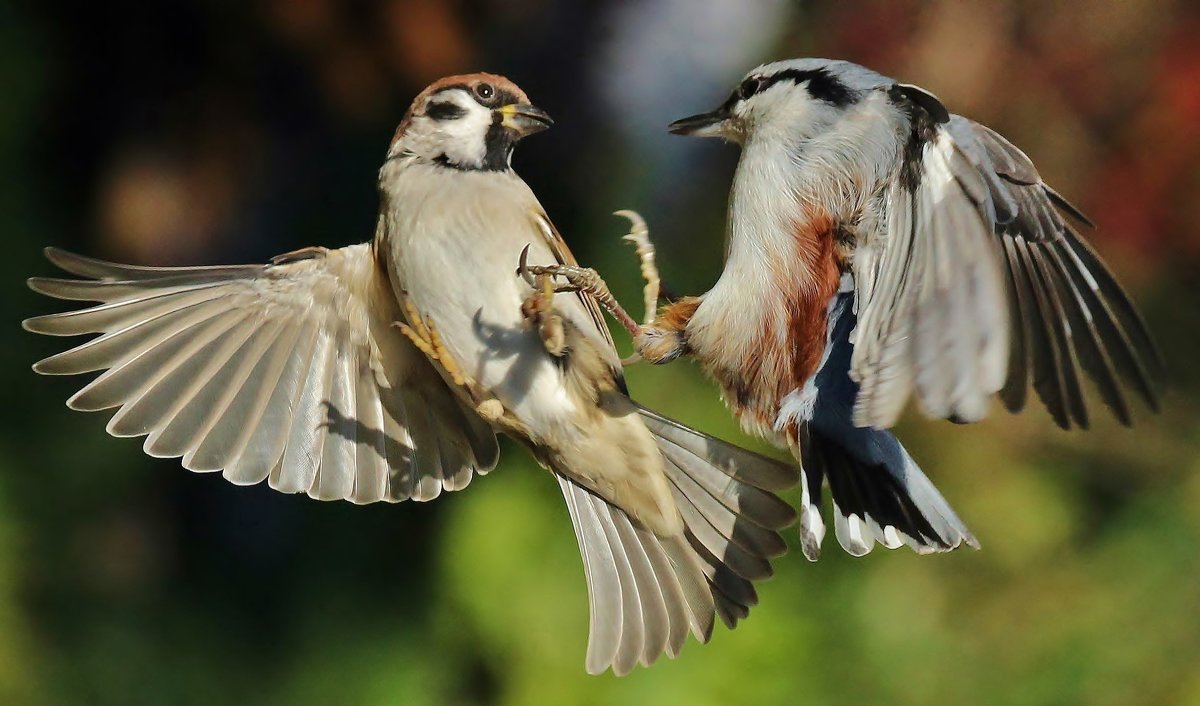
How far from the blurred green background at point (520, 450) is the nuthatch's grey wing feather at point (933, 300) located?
2.98 feet

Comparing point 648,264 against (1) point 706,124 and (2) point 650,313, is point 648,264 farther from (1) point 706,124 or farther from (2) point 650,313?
(1) point 706,124

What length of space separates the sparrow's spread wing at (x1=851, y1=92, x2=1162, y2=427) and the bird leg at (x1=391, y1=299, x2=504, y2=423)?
1.52 ft

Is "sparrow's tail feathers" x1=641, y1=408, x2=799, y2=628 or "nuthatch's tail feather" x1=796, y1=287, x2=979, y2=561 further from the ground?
"nuthatch's tail feather" x1=796, y1=287, x2=979, y2=561

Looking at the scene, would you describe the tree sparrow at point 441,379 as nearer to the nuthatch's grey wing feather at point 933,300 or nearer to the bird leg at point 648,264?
the bird leg at point 648,264

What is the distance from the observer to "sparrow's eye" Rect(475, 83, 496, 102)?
5.51 feet

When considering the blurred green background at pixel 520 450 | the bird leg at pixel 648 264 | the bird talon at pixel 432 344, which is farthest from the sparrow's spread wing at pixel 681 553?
the blurred green background at pixel 520 450

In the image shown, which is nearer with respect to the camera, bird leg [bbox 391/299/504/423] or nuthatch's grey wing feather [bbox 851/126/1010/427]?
nuthatch's grey wing feather [bbox 851/126/1010/427]

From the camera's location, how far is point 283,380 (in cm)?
182

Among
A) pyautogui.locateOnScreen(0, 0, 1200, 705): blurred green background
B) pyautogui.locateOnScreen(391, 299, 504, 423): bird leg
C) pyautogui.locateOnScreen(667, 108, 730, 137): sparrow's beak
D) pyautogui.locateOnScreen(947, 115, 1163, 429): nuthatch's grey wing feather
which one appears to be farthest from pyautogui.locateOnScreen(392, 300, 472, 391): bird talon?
pyautogui.locateOnScreen(0, 0, 1200, 705): blurred green background

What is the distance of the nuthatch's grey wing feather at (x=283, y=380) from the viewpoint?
1.74 metres

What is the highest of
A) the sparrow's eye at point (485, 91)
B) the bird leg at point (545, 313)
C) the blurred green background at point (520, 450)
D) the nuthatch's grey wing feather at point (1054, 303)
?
the sparrow's eye at point (485, 91)

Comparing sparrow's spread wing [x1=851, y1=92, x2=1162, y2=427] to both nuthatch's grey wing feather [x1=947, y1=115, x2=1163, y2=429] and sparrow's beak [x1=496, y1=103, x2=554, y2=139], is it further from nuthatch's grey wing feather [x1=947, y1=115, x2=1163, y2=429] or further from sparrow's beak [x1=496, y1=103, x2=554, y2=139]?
sparrow's beak [x1=496, y1=103, x2=554, y2=139]

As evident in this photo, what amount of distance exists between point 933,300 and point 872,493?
0.39 meters

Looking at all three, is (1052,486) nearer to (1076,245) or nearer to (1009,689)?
(1009,689)
